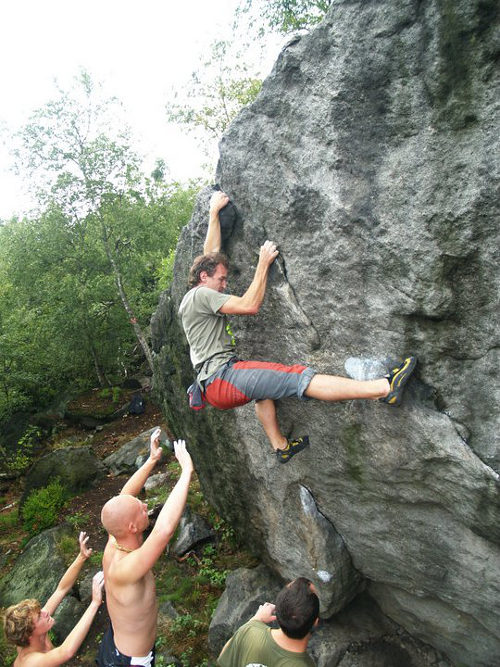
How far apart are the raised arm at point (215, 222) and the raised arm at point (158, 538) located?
246 centimetres

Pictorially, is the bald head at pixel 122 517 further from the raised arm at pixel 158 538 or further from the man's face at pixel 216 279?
the man's face at pixel 216 279

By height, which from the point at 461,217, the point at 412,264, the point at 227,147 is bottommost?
the point at 412,264

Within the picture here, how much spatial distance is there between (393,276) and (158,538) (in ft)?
9.24

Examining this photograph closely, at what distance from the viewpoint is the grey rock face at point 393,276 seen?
3.51 m

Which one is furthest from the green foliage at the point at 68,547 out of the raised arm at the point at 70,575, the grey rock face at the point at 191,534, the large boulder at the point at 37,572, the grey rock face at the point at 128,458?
the raised arm at the point at 70,575

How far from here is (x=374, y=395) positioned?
3.85 metres

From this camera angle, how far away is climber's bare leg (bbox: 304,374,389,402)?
3.82 m

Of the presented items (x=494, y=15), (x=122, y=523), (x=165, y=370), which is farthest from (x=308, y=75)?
(x=165, y=370)

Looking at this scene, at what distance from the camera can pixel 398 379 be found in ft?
12.7

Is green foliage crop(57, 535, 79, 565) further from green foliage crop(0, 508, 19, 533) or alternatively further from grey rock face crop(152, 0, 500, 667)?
grey rock face crop(152, 0, 500, 667)

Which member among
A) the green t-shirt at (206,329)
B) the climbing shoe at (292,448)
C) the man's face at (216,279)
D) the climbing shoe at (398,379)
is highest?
the man's face at (216,279)

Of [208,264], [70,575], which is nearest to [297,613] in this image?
[70,575]

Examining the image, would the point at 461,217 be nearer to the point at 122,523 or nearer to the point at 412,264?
the point at 412,264

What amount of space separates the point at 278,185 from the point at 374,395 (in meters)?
2.29
